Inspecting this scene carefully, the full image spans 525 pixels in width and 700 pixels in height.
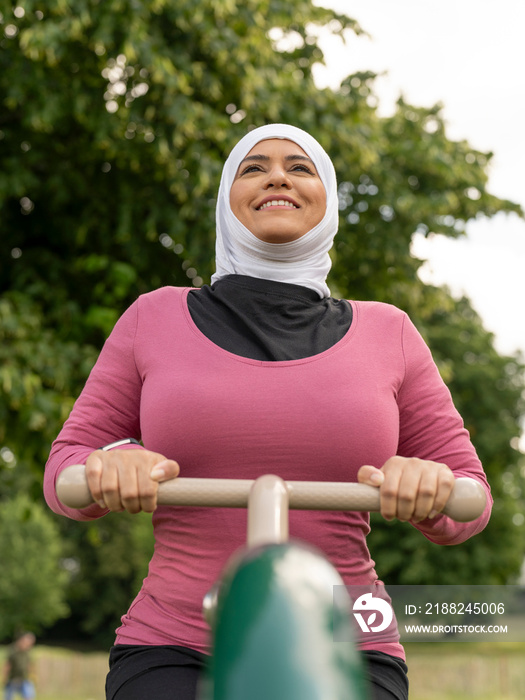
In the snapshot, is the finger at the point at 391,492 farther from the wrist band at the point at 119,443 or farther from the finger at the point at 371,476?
the wrist band at the point at 119,443

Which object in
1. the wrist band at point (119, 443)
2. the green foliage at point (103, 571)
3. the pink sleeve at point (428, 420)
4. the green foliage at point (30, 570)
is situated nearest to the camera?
the wrist band at point (119, 443)

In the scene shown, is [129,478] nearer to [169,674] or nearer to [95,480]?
[95,480]

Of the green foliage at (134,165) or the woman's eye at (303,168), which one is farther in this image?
the green foliage at (134,165)

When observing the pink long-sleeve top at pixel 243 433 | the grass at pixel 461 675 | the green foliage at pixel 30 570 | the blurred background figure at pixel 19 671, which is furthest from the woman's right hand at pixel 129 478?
the green foliage at pixel 30 570

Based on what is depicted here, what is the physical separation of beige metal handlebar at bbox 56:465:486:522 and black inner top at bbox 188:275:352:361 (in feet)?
1.59

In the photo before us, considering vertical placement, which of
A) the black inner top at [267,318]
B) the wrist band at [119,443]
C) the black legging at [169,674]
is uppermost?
the black inner top at [267,318]

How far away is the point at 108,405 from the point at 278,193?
597mm

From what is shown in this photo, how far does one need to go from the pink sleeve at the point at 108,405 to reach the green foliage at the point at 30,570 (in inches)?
1427

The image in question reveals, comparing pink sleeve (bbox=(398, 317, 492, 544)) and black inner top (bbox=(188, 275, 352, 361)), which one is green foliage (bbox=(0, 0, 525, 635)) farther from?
pink sleeve (bbox=(398, 317, 492, 544))

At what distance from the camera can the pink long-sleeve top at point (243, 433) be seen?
154cm

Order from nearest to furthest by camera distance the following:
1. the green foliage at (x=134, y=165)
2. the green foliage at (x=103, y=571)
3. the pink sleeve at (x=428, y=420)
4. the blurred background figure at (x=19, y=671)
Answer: the pink sleeve at (x=428, y=420), the green foliage at (x=134, y=165), the blurred background figure at (x=19, y=671), the green foliage at (x=103, y=571)

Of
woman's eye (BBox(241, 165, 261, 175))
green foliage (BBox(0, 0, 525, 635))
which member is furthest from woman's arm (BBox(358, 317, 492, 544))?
green foliage (BBox(0, 0, 525, 635))

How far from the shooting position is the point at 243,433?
1.57 metres

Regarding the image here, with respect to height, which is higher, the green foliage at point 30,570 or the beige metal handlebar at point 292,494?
the beige metal handlebar at point 292,494
